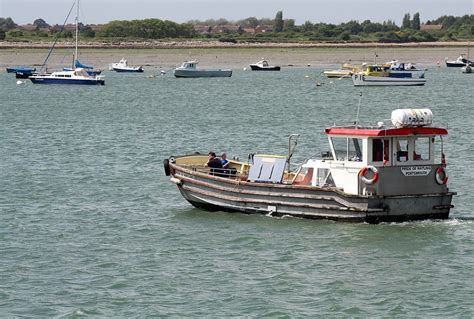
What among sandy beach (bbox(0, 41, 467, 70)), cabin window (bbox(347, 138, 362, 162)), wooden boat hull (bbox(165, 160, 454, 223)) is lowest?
sandy beach (bbox(0, 41, 467, 70))

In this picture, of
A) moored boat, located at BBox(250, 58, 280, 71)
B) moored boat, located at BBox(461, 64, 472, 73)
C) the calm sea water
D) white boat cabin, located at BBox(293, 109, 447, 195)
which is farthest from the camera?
moored boat, located at BBox(250, 58, 280, 71)

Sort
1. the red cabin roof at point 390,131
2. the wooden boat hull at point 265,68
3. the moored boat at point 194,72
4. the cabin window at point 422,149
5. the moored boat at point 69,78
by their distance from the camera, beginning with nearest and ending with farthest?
the red cabin roof at point 390,131
the cabin window at point 422,149
the moored boat at point 69,78
the moored boat at point 194,72
the wooden boat hull at point 265,68

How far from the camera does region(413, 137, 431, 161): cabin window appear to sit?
27.9 metres

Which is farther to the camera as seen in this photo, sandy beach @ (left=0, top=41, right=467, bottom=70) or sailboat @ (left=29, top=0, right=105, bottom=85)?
sandy beach @ (left=0, top=41, right=467, bottom=70)

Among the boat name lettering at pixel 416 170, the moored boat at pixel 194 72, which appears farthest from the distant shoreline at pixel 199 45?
the boat name lettering at pixel 416 170

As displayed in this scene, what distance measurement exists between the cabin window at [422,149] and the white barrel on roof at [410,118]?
0.41 metres

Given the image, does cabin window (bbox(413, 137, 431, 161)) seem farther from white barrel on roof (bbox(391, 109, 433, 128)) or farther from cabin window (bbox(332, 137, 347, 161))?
cabin window (bbox(332, 137, 347, 161))

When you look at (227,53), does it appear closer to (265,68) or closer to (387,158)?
(265,68)

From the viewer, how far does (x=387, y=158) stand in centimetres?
2756

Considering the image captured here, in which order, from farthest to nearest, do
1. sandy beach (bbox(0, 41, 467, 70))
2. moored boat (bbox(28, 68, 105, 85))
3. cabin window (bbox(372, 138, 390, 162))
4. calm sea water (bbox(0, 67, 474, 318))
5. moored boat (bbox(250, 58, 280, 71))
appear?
sandy beach (bbox(0, 41, 467, 70)) < moored boat (bbox(250, 58, 280, 71)) < moored boat (bbox(28, 68, 105, 85)) < cabin window (bbox(372, 138, 390, 162)) < calm sea water (bbox(0, 67, 474, 318))

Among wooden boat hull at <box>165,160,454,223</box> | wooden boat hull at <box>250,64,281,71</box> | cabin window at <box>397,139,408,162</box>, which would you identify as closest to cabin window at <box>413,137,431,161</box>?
cabin window at <box>397,139,408,162</box>

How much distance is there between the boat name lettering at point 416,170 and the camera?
90.0 feet

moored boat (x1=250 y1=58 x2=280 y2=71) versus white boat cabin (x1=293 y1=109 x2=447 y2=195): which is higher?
white boat cabin (x1=293 y1=109 x2=447 y2=195)

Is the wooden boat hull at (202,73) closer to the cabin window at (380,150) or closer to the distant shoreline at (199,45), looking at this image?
the distant shoreline at (199,45)
